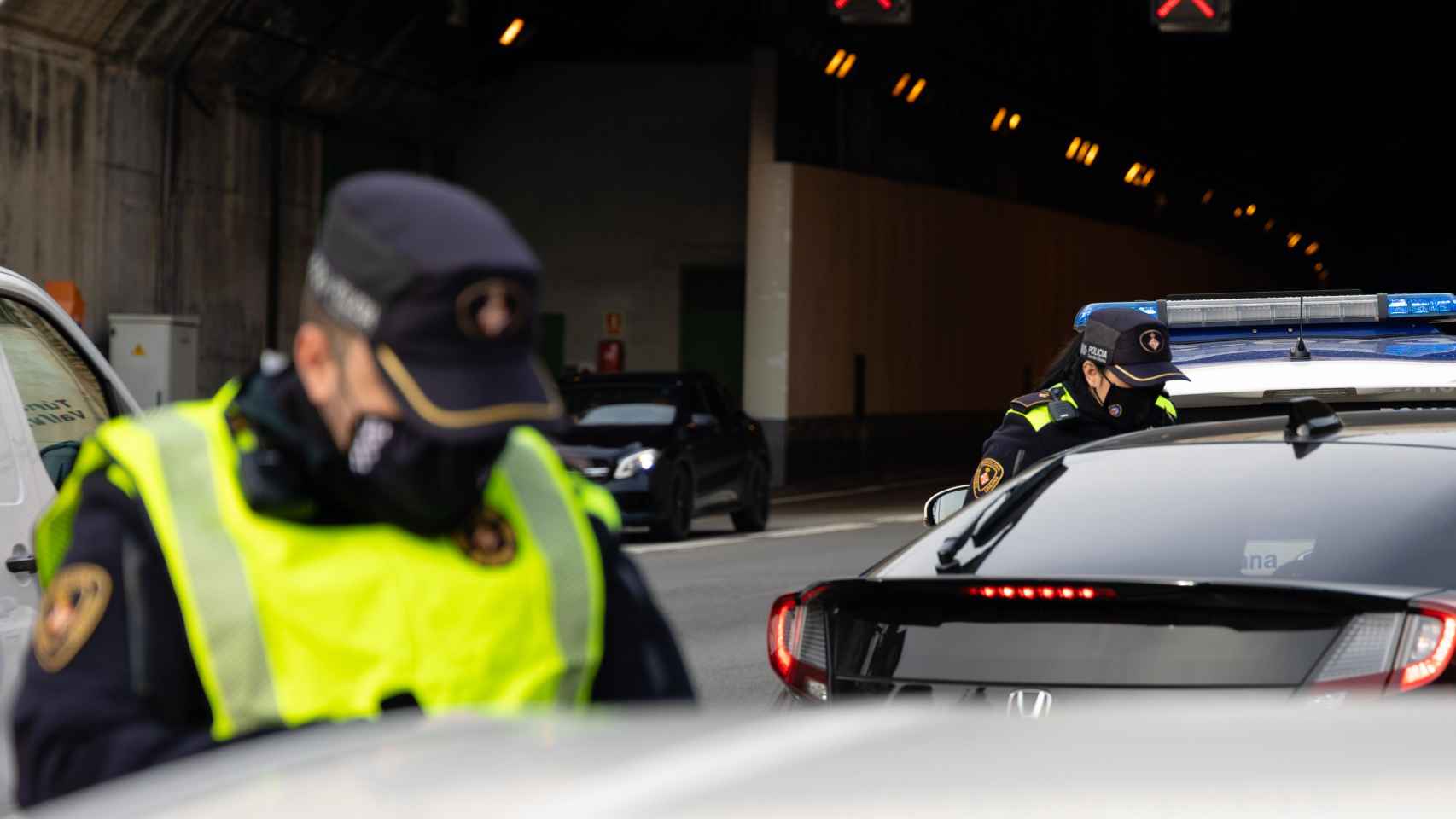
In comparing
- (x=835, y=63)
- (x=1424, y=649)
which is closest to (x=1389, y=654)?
(x=1424, y=649)

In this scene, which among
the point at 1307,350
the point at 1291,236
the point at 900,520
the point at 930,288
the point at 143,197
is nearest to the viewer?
the point at 1307,350

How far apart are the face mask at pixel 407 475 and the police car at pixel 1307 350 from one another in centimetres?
550

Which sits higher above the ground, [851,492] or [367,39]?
[367,39]

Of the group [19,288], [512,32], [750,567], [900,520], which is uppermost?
[512,32]

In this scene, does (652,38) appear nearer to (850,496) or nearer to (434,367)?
(850,496)

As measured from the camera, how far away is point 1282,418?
19.3 feet

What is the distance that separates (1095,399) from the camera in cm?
750

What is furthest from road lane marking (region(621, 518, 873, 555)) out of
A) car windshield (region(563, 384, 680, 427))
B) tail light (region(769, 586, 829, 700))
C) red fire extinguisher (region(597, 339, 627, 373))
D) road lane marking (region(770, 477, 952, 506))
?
tail light (region(769, 586, 829, 700))

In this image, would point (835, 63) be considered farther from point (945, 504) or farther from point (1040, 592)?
point (1040, 592)

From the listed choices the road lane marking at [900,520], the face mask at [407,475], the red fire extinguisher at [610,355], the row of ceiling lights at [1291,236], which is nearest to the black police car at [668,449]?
the road lane marking at [900,520]

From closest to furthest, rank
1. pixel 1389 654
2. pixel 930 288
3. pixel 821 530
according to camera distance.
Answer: pixel 1389 654
pixel 821 530
pixel 930 288

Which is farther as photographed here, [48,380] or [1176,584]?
[48,380]

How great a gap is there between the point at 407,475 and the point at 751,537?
19.2m

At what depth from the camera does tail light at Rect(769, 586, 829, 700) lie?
5.03 meters
